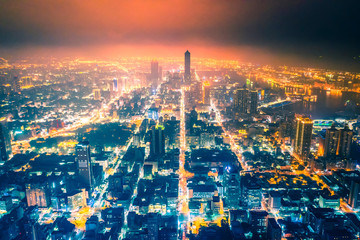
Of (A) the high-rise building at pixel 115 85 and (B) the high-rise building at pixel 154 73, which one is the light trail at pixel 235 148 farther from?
(B) the high-rise building at pixel 154 73

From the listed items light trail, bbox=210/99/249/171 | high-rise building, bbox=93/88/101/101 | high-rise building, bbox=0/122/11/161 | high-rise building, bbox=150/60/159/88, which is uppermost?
high-rise building, bbox=150/60/159/88

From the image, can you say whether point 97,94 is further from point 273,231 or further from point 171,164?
point 273,231

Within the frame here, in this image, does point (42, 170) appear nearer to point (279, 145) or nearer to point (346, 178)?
point (279, 145)

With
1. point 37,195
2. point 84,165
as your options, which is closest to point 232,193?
point 84,165

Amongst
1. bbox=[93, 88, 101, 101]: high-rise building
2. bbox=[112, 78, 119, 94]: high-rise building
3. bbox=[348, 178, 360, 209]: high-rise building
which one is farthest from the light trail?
bbox=[112, 78, 119, 94]: high-rise building

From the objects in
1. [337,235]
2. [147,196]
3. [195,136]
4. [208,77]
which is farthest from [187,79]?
[337,235]

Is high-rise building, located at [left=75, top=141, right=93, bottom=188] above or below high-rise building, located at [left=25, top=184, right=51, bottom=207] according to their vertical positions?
above

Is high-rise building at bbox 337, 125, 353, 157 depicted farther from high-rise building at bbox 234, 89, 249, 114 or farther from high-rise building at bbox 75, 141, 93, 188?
high-rise building at bbox 75, 141, 93, 188
